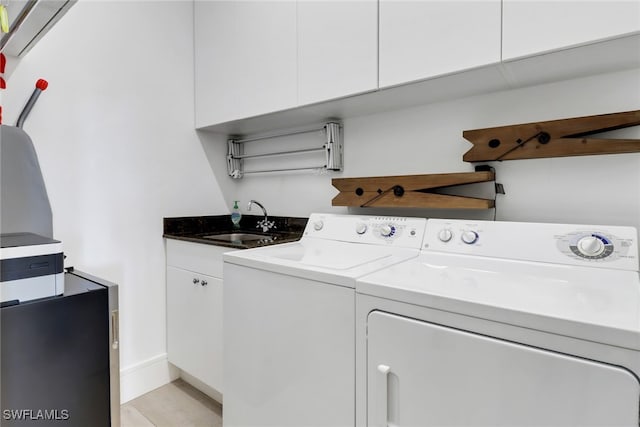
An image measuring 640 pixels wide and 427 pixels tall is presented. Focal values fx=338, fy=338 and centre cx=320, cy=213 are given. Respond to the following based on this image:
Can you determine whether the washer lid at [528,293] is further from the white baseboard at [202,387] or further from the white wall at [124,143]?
the white wall at [124,143]

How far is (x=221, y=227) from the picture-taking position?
2488 mm

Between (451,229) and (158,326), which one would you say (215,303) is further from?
(451,229)

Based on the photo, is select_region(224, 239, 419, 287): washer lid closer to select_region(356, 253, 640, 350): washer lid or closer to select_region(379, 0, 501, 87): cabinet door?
select_region(356, 253, 640, 350): washer lid

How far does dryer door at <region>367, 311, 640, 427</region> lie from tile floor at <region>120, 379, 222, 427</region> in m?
1.28

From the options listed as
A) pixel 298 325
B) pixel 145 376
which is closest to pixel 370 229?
pixel 298 325

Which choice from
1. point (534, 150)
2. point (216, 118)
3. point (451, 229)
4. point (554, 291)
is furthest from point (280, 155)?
point (554, 291)

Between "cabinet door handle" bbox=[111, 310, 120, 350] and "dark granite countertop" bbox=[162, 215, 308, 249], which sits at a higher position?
"dark granite countertop" bbox=[162, 215, 308, 249]

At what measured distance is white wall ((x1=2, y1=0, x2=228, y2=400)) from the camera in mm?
1738

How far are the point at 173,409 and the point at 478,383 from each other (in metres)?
1.78

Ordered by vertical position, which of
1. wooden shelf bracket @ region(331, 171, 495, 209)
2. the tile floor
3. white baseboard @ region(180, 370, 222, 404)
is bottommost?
the tile floor

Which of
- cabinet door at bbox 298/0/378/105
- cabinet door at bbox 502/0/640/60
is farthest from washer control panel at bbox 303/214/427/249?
cabinet door at bbox 502/0/640/60

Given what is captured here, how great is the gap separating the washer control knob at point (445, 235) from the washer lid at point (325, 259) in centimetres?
11

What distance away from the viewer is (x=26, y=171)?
1.45 meters

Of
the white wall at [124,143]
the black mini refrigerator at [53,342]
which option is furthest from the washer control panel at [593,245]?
the white wall at [124,143]
